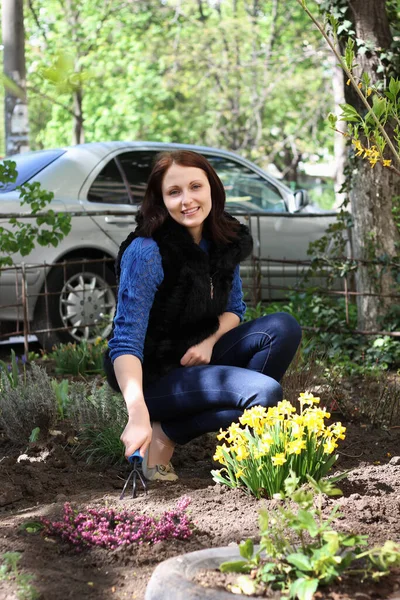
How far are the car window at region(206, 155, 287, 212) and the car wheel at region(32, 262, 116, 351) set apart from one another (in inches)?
73.3

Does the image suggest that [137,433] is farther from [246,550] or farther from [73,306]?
[73,306]

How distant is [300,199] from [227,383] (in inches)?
188

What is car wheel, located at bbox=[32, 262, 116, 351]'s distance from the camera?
22.9 ft

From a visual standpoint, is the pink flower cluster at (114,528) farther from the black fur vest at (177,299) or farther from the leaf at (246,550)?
the black fur vest at (177,299)

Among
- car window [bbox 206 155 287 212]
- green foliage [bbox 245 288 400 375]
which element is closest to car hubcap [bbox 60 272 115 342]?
green foliage [bbox 245 288 400 375]

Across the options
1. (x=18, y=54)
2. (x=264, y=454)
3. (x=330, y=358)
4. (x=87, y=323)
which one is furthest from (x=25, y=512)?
(x=18, y=54)

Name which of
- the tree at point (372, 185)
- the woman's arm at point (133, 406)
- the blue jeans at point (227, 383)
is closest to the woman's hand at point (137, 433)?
the woman's arm at point (133, 406)

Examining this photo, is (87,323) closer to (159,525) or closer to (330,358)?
(330,358)

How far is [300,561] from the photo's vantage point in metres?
2.10

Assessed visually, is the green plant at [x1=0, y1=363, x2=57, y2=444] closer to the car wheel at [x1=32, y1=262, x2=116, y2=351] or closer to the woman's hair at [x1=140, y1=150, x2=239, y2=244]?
the woman's hair at [x1=140, y1=150, x2=239, y2=244]

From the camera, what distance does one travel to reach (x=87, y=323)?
7.07m

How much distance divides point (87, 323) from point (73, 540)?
454cm

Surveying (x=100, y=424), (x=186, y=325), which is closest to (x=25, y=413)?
(x=100, y=424)

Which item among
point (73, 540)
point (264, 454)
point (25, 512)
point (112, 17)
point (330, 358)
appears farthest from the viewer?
point (112, 17)
